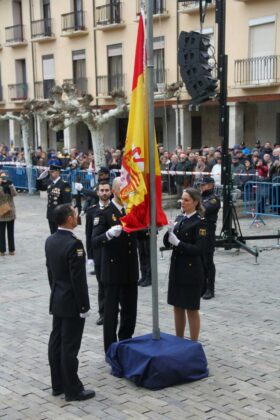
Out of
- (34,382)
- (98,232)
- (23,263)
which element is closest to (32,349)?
(34,382)

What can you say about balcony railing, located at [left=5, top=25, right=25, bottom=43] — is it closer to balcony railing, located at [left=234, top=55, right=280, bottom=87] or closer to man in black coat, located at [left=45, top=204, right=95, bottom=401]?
balcony railing, located at [left=234, top=55, right=280, bottom=87]

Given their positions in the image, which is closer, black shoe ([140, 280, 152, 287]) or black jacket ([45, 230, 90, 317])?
black jacket ([45, 230, 90, 317])

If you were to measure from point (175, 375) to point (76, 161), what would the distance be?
15237 millimetres

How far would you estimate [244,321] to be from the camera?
701 cm

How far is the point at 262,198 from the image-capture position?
1380 centimetres

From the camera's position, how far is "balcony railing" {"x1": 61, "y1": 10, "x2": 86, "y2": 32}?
28203 mm

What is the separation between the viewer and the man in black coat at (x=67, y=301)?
481 centimetres

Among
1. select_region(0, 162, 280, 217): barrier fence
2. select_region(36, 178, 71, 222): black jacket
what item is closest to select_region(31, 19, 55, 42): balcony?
select_region(0, 162, 280, 217): barrier fence

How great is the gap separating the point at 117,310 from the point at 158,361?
0.82 metres

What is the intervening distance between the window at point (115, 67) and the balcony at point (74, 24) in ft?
6.27

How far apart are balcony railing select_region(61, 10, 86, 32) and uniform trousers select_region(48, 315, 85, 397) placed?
25275 millimetres

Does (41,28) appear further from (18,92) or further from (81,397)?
(81,397)

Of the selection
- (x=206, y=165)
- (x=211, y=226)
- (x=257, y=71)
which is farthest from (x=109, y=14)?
(x=211, y=226)

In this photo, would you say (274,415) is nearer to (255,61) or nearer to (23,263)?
(23,263)
